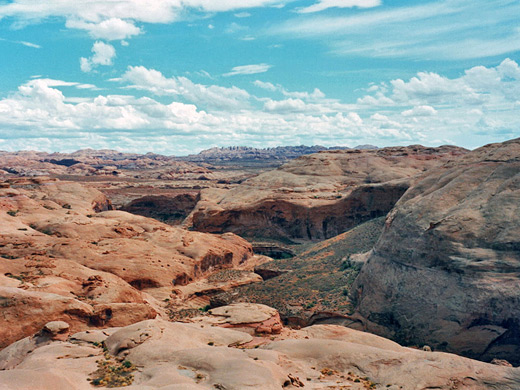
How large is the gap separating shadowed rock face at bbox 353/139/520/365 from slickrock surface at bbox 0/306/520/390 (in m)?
8.66

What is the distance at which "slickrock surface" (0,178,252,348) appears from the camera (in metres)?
23.9

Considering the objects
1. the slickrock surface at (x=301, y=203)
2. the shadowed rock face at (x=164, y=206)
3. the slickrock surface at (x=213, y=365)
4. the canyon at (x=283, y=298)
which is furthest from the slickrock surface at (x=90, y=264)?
the shadowed rock face at (x=164, y=206)

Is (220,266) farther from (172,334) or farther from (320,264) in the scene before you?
(172,334)

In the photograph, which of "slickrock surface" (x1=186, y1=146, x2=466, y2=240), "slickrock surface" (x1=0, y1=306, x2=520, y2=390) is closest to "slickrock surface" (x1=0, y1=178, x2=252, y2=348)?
"slickrock surface" (x1=0, y1=306, x2=520, y2=390)

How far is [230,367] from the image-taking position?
1691 cm

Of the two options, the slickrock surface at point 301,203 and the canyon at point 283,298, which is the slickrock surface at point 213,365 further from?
the slickrock surface at point 301,203

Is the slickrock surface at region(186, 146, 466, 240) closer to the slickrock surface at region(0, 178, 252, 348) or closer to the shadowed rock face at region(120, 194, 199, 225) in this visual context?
the shadowed rock face at region(120, 194, 199, 225)

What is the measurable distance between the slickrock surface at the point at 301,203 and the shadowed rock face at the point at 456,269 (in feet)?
88.8

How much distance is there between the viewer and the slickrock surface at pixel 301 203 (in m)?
66.4

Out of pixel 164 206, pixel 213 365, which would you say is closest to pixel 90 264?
pixel 213 365

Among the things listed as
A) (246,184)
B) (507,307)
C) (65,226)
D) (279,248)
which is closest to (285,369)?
(507,307)

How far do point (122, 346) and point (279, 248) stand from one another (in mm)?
45707

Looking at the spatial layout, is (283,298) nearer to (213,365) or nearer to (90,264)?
(90,264)

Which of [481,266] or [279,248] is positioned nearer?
[481,266]
